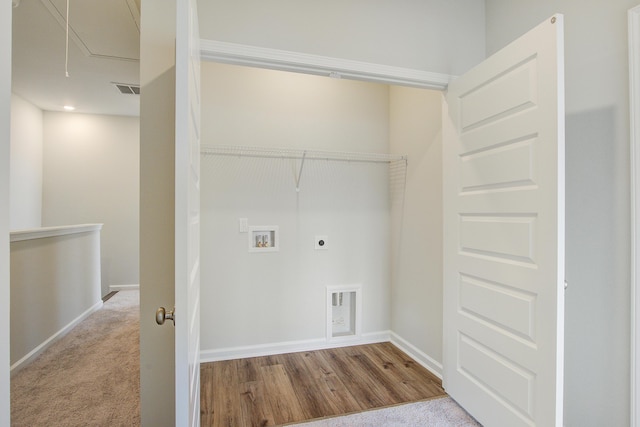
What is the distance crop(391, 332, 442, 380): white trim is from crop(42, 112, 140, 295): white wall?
436 centimetres

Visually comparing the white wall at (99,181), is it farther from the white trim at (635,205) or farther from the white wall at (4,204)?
the white trim at (635,205)

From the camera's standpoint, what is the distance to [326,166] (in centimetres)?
291

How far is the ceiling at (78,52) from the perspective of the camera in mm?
2340

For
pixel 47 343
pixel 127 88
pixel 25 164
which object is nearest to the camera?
pixel 47 343

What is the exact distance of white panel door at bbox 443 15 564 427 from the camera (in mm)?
1330

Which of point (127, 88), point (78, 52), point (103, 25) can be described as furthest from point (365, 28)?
point (127, 88)

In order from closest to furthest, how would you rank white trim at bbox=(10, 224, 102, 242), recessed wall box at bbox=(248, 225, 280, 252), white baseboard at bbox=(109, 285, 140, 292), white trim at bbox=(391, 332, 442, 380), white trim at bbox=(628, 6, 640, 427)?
white trim at bbox=(628, 6, 640, 427) < white trim at bbox=(391, 332, 442, 380) < white trim at bbox=(10, 224, 102, 242) < recessed wall box at bbox=(248, 225, 280, 252) < white baseboard at bbox=(109, 285, 140, 292)

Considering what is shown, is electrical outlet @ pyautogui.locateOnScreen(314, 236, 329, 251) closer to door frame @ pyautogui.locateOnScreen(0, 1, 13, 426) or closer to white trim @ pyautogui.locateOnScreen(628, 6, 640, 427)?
white trim @ pyautogui.locateOnScreen(628, 6, 640, 427)

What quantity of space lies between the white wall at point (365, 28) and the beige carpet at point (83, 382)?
7.95 feet

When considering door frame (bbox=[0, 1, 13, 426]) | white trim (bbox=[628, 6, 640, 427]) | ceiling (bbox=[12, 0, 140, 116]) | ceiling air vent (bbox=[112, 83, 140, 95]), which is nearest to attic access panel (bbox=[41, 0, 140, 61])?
ceiling (bbox=[12, 0, 140, 116])

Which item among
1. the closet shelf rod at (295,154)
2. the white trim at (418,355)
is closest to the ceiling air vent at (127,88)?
the closet shelf rod at (295,154)

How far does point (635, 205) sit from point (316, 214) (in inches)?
81.0

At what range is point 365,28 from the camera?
1.89m

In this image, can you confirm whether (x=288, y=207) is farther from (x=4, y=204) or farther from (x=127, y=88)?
(x=127, y=88)
